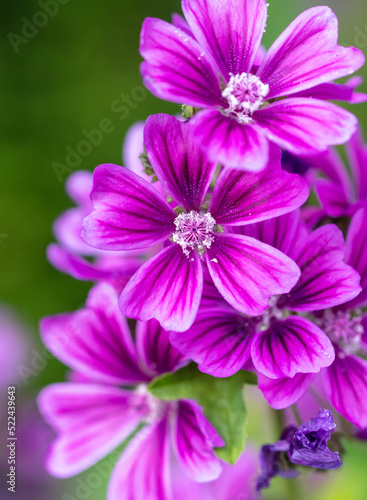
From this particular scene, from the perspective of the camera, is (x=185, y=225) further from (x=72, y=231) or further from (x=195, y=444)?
(x=72, y=231)

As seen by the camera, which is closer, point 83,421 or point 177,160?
point 177,160

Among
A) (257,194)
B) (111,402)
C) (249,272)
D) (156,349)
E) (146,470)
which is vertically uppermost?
(257,194)

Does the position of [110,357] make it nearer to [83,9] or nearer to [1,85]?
[1,85]

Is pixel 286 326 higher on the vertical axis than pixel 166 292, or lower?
lower

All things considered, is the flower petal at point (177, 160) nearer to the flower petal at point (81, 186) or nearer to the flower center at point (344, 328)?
the flower center at point (344, 328)

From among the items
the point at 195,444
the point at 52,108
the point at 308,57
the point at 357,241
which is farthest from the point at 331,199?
the point at 52,108

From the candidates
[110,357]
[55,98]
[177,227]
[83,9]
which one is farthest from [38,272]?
[177,227]
